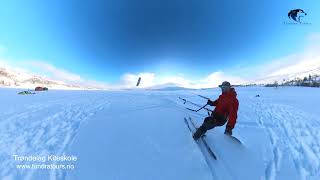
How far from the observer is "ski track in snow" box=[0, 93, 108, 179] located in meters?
5.92

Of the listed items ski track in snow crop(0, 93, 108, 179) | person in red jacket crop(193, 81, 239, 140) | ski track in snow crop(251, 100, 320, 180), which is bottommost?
ski track in snow crop(251, 100, 320, 180)

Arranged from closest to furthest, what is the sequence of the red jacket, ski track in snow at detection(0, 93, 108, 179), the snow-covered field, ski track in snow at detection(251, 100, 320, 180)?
1. the snow-covered field
2. ski track in snow at detection(0, 93, 108, 179)
3. ski track in snow at detection(251, 100, 320, 180)
4. the red jacket

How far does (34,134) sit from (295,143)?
8.97 metres

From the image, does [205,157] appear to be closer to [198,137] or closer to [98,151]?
[198,137]

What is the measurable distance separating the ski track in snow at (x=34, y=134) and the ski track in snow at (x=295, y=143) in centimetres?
573

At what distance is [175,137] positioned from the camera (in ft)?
25.2

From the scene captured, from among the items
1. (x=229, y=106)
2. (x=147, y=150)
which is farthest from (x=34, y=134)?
(x=229, y=106)

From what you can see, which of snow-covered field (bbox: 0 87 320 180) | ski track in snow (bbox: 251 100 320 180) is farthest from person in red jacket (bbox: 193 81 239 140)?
ski track in snow (bbox: 251 100 320 180)

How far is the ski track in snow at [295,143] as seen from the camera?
6152 millimetres

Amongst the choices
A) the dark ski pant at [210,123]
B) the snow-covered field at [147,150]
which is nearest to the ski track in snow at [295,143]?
the snow-covered field at [147,150]

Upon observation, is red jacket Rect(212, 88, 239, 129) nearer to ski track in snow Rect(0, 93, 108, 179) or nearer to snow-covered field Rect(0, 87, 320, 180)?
snow-covered field Rect(0, 87, 320, 180)

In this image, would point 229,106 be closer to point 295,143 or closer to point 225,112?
point 225,112

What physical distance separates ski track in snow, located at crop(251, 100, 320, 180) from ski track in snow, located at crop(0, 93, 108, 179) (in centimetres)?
573

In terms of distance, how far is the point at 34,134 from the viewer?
27.0 feet
